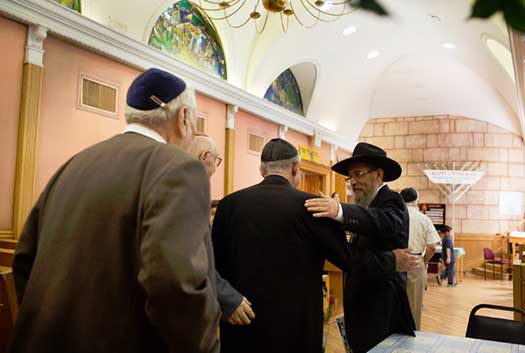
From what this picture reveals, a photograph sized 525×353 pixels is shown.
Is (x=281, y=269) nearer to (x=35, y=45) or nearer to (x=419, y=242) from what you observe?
(x=419, y=242)

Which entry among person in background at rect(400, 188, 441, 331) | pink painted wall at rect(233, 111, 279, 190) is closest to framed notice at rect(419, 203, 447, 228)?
pink painted wall at rect(233, 111, 279, 190)

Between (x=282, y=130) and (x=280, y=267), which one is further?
(x=282, y=130)

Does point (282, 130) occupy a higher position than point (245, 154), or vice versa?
point (282, 130)

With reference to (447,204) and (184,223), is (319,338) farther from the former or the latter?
(447,204)

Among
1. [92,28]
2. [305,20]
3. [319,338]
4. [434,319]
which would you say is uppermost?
[305,20]

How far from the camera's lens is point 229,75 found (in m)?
8.40

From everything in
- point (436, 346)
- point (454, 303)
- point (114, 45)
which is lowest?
point (454, 303)

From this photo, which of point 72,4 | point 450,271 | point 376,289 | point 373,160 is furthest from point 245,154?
point 376,289

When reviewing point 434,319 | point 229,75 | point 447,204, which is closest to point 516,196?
point 447,204

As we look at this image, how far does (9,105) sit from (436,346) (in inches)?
191

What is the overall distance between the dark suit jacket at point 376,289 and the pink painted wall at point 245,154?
639 cm

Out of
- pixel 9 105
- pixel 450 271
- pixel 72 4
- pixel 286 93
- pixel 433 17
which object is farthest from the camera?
pixel 286 93

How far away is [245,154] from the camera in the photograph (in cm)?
907

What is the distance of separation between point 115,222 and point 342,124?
1259 cm
